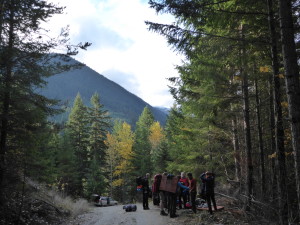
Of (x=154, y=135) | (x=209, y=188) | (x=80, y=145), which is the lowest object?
(x=209, y=188)

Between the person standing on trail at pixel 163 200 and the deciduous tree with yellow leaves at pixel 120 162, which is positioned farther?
the deciduous tree with yellow leaves at pixel 120 162

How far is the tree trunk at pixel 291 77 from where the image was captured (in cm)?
603

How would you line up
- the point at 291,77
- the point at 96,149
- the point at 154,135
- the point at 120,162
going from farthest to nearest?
1. the point at 154,135
2. the point at 120,162
3. the point at 96,149
4. the point at 291,77

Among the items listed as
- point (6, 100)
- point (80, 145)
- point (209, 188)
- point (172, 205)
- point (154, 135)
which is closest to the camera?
point (6, 100)

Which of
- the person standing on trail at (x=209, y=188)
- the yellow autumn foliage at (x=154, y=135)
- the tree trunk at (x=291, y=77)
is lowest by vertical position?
the person standing on trail at (x=209, y=188)

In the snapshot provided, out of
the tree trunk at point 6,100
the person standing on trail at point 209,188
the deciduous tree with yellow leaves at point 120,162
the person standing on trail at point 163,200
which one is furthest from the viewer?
the deciduous tree with yellow leaves at point 120,162

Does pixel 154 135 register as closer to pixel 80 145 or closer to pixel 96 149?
pixel 96 149

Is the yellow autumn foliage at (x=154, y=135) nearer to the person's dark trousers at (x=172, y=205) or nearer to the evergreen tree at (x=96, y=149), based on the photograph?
the evergreen tree at (x=96, y=149)

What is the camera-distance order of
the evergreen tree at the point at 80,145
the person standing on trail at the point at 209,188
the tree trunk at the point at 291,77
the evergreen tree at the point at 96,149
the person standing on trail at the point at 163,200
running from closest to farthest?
the tree trunk at the point at 291,77
the person standing on trail at the point at 209,188
the person standing on trail at the point at 163,200
the evergreen tree at the point at 96,149
the evergreen tree at the point at 80,145

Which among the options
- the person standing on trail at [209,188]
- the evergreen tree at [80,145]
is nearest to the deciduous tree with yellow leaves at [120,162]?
the evergreen tree at [80,145]

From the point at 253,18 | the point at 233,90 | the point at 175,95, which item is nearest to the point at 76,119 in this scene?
the point at 175,95

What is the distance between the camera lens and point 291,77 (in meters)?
6.25

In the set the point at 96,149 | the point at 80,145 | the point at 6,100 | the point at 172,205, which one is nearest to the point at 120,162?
the point at 96,149

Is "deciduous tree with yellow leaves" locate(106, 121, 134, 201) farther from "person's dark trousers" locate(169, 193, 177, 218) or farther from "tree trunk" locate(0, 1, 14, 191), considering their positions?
"tree trunk" locate(0, 1, 14, 191)
